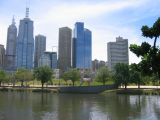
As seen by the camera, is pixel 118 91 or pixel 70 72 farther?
pixel 70 72

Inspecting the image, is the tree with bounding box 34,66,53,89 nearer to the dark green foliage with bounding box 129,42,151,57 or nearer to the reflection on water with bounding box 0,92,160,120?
the reflection on water with bounding box 0,92,160,120

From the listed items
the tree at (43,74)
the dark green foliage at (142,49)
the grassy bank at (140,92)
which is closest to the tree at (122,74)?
the grassy bank at (140,92)

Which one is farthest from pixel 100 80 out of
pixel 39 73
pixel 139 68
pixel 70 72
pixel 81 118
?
pixel 139 68

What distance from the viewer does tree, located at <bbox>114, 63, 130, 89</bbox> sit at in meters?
151

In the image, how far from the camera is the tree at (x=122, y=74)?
151 m

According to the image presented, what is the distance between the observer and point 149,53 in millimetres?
28156

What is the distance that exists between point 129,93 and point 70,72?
2011 inches

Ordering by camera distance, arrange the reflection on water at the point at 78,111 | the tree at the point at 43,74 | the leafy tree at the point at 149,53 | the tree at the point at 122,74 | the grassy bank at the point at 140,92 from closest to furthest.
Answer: the leafy tree at the point at 149,53
the reflection on water at the point at 78,111
the grassy bank at the point at 140,92
the tree at the point at 122,74
the tree at the point at 43,74

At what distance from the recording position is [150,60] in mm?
27734

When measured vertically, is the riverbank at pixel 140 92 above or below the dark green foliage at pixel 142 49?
below

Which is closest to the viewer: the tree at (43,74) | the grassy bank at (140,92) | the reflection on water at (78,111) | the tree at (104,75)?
the reflection on water at (78,111)

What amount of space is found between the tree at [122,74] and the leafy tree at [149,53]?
403ft

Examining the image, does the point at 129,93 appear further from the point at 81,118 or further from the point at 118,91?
the point at 81,118

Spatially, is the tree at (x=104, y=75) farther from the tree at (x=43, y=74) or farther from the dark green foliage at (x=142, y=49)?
the dark green foliage at (x=142, y=49)
